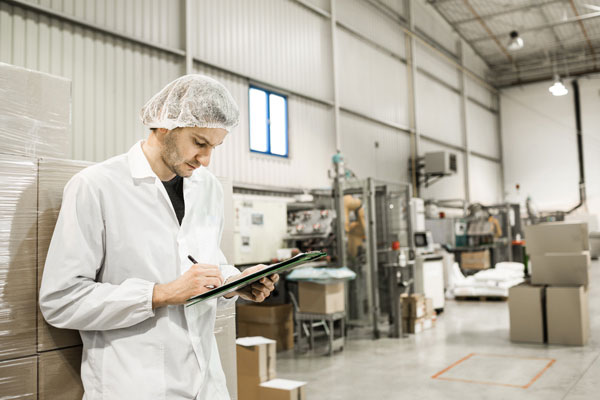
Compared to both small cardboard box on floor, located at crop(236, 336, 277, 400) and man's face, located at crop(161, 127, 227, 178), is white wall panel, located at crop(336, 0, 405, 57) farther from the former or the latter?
man's face, located at crop(161, 127, 227, 178)

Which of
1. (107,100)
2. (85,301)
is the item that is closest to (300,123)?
(107,100)

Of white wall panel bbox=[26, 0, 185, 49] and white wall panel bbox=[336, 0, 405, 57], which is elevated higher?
white wall panel bbox=[336, 0, 405, 57]

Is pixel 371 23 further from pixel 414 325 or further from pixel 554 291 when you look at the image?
pixel 554 291

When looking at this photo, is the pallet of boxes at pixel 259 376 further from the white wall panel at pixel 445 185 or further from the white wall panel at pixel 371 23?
the white wall panel at pixel 445 185

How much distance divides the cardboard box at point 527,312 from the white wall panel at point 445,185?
603cm

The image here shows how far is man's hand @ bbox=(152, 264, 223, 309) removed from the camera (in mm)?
1233

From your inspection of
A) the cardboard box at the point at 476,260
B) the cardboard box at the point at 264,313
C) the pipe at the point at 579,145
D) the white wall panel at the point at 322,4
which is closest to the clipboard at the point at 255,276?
the cardboard box at the point at 264,313

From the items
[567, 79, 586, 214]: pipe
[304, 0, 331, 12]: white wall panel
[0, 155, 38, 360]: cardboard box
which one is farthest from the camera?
[567, 79, 586, 214]: pipe

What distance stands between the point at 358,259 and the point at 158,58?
337 cm

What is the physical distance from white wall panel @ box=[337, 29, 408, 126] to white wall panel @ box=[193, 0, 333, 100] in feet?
1.71

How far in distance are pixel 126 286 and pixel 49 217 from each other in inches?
13.6

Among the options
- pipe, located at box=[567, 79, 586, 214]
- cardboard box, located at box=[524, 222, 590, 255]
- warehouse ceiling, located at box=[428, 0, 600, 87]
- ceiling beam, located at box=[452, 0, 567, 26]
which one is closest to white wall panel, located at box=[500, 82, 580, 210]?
pipe, located at box=[567, 79, 586, 214]

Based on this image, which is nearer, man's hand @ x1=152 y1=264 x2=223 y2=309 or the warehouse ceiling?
man's hand @ x1=152 y1=264 x2=223 y2=309

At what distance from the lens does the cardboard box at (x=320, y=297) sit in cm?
525
